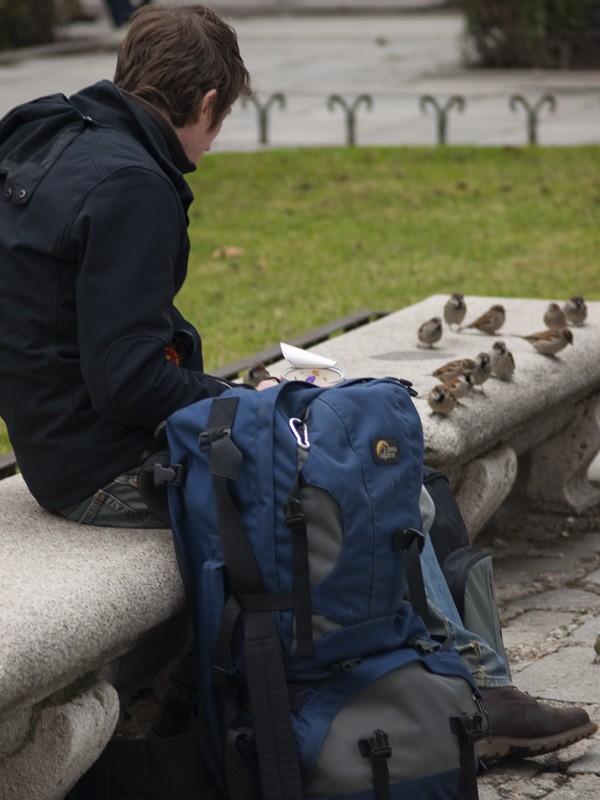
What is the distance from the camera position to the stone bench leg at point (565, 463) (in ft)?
17.4

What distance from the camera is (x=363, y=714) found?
105 inches

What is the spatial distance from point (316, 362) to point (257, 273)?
5.75 meters

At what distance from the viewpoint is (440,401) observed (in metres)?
4.01

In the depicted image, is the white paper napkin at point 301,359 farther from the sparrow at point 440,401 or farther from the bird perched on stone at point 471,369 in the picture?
the bird perched on stone at point 471,369

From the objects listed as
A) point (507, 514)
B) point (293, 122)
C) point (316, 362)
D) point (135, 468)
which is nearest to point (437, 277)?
point (507, 514)

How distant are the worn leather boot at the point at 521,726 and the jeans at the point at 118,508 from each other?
0.99m

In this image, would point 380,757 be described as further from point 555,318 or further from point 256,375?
point 555,318

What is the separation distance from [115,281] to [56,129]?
18.8 inches

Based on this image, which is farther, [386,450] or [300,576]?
[386,450]

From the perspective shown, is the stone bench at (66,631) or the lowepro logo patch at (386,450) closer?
the stone bench at (66,631)

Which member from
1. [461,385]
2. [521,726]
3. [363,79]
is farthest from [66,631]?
[363,79]

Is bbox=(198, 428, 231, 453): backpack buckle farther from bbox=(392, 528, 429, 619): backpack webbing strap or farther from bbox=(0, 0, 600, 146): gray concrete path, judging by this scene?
bbox=(0, 0, 600, 146): gray concrete path

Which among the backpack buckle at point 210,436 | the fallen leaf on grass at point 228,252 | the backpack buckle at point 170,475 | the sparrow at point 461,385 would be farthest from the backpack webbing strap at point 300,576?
the fallen leaf on grass at point 228,252

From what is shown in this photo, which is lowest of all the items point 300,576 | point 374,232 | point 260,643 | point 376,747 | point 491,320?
point 374,232
